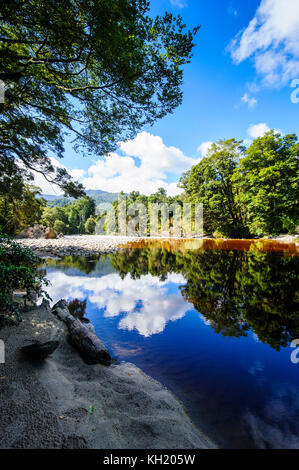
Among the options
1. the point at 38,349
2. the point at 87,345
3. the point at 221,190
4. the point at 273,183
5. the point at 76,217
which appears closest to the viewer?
the point at 38,349

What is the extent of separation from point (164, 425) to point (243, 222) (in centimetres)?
3205

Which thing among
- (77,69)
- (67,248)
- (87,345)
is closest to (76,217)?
(67,248)

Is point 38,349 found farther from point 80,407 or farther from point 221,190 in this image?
point 221,190

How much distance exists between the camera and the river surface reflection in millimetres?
2062

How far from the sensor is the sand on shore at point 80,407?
1.56 metres

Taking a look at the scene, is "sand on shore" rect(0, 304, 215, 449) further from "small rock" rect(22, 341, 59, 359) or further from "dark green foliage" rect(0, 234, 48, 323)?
"dark green foliage" rect(0, 234, 48, 323)

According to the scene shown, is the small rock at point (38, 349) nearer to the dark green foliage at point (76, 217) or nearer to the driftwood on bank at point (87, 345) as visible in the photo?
the driftwood on bank at point (87, 345)

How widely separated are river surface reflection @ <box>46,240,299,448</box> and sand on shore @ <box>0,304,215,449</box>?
411 mm

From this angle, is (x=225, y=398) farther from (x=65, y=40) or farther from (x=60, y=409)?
(x=65, y=40)

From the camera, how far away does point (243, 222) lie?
96.7 ft

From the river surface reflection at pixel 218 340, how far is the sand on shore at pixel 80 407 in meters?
0.41

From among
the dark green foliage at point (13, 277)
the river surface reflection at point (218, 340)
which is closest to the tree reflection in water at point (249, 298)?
the river surface reflection at point (218, 340)

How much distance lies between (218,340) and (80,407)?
287 cm

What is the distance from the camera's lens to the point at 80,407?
6.20 ft
